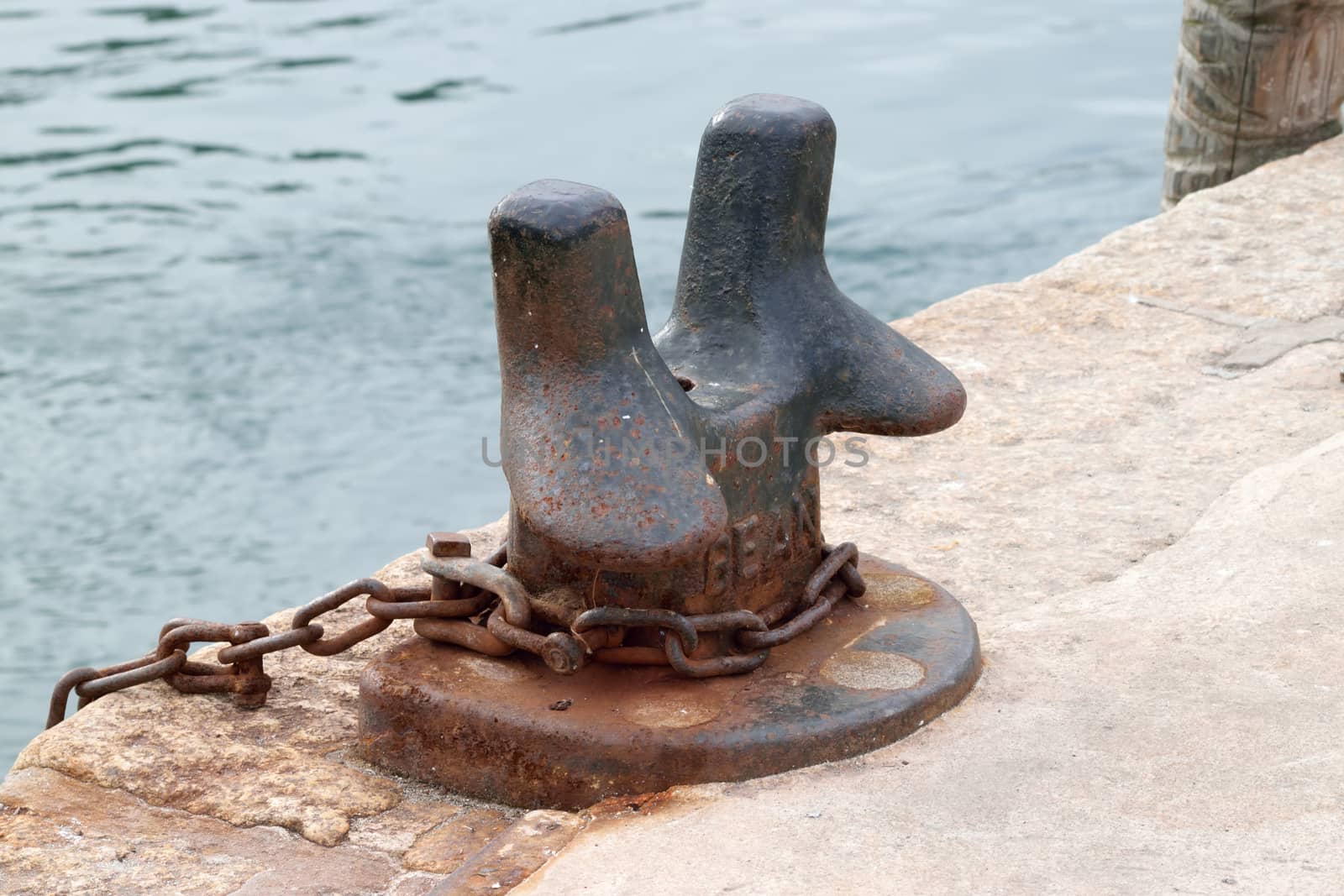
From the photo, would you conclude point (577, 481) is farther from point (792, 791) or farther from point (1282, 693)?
point (1282, 693)

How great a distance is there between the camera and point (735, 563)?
2.03 metres

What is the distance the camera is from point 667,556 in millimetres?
1794

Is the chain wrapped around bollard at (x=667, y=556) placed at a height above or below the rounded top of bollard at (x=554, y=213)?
below

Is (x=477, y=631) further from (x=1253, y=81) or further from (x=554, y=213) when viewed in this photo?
(x=1253, y=81)

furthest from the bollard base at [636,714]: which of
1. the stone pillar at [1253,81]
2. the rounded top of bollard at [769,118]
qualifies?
the stone pillar at [1253,81]

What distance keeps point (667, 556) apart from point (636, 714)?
23 cm

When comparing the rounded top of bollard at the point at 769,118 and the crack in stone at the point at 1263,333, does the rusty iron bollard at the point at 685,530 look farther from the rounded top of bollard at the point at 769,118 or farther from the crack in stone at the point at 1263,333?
the crack in stone at the point at 1263,333

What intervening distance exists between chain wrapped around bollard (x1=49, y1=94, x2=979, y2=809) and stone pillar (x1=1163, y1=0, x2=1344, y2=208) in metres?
3.18

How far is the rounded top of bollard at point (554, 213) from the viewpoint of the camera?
182 cm

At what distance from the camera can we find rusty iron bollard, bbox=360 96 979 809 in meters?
1.84

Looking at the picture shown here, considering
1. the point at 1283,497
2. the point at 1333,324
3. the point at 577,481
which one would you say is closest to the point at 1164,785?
the point at 577,481

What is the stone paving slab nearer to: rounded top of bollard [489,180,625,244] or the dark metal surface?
the dark metal surface

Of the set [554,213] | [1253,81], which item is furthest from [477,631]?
[1253,81]

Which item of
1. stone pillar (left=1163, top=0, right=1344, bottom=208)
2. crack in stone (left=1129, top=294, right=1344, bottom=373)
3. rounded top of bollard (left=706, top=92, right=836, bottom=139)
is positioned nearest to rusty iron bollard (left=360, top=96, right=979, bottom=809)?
rounded top of bollard (left=706, top=92, right=836, bottom=139)
